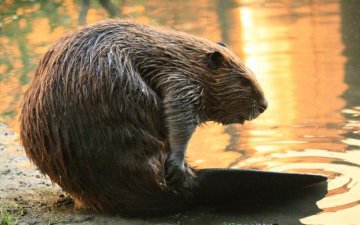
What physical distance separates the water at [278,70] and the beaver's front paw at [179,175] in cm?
60

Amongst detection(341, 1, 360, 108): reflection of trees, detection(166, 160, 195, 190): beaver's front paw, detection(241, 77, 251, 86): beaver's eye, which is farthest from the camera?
detection(341, 1, 360, 108): reflection of trees

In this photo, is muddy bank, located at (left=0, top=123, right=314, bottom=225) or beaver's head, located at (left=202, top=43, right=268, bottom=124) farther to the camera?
beaver's head, located at (left=202, top=43, right=268, bottom=124)

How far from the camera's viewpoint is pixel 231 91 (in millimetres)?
3684

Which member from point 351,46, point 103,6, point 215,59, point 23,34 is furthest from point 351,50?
point 103,6

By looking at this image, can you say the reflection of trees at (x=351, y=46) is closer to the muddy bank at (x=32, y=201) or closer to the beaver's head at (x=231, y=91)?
the beaver's head at (x=231, y=91)

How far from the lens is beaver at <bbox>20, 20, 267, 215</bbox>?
3311 millimetres

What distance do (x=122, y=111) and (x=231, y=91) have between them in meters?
0.65

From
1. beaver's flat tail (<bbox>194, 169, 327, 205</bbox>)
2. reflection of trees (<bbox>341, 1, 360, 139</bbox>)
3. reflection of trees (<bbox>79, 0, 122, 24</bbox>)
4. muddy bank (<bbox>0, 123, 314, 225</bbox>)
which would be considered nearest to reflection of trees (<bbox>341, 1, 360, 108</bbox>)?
reflection of trees (<bbox>341, 1, 360, 139</bbox>)

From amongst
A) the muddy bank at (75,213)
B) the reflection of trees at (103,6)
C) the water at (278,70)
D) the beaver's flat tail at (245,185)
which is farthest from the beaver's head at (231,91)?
the reflection of trees at (103,6)

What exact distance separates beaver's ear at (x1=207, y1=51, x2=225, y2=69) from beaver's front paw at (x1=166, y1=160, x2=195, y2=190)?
0.52 metres

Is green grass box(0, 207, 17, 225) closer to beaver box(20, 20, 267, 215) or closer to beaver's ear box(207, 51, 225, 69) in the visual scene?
beaver box(20, 20, 267, 215)

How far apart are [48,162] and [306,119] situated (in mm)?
2268

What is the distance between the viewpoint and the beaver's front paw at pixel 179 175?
3.46 m

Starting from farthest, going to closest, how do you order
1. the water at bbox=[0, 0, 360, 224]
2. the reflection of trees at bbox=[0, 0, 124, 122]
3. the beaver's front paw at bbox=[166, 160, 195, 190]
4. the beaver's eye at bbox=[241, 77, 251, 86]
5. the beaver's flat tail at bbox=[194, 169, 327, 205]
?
the reflection of trees at bbox=[0, 0, 124, 122], the water at bbox=[0, 0, 360, 224], the beaver's eye at bbox=[241, 77, 251, 86], the beaver's flat tail at bbox=[194, 169, 327, 205], the beaver's front paw at bbox=[166, 160, 195, 190]
